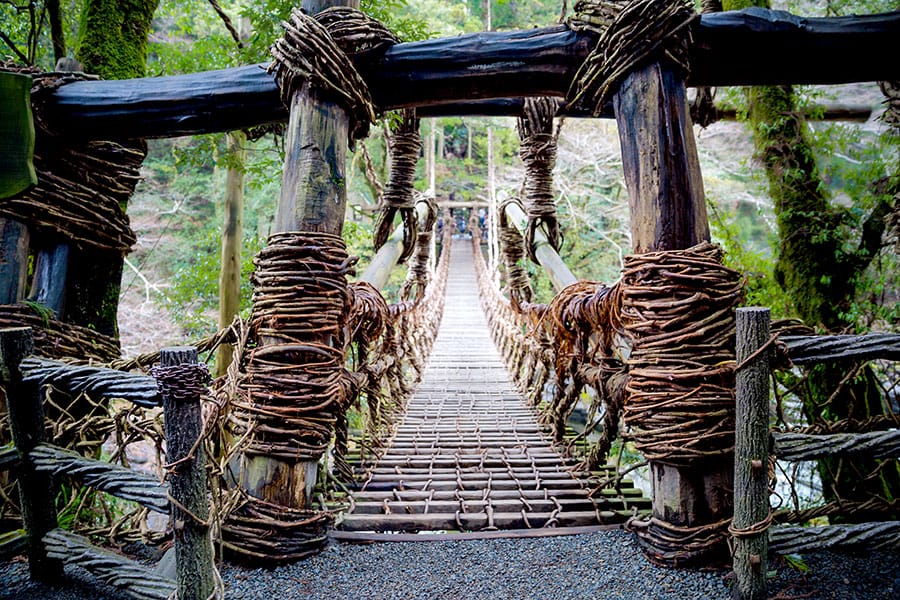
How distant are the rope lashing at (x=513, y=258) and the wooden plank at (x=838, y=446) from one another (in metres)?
3.12

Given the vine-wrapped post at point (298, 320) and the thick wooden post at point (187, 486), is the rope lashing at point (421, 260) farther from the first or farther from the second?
the thick wooden post at point (187, 486)

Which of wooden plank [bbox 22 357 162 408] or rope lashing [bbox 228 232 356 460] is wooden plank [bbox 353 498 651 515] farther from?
wooden plank [bbox 22 357 162 408]

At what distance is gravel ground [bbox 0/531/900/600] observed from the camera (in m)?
1.06

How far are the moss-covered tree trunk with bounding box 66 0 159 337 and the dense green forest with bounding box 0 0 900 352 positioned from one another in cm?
6

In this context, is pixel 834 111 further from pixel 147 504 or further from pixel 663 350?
pixel 147 504

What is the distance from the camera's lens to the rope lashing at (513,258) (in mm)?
4426

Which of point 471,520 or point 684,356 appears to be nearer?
point 684,356

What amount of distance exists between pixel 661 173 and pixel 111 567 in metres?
1.50

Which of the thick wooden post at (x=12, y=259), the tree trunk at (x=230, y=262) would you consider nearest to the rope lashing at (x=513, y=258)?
the tree trunk at (x=230, y=262)

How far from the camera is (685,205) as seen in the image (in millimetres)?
1242

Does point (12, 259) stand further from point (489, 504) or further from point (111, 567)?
point (489, 504)

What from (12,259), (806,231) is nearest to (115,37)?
(12,259)

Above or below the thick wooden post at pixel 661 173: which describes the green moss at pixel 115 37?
above

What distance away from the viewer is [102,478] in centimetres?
104
